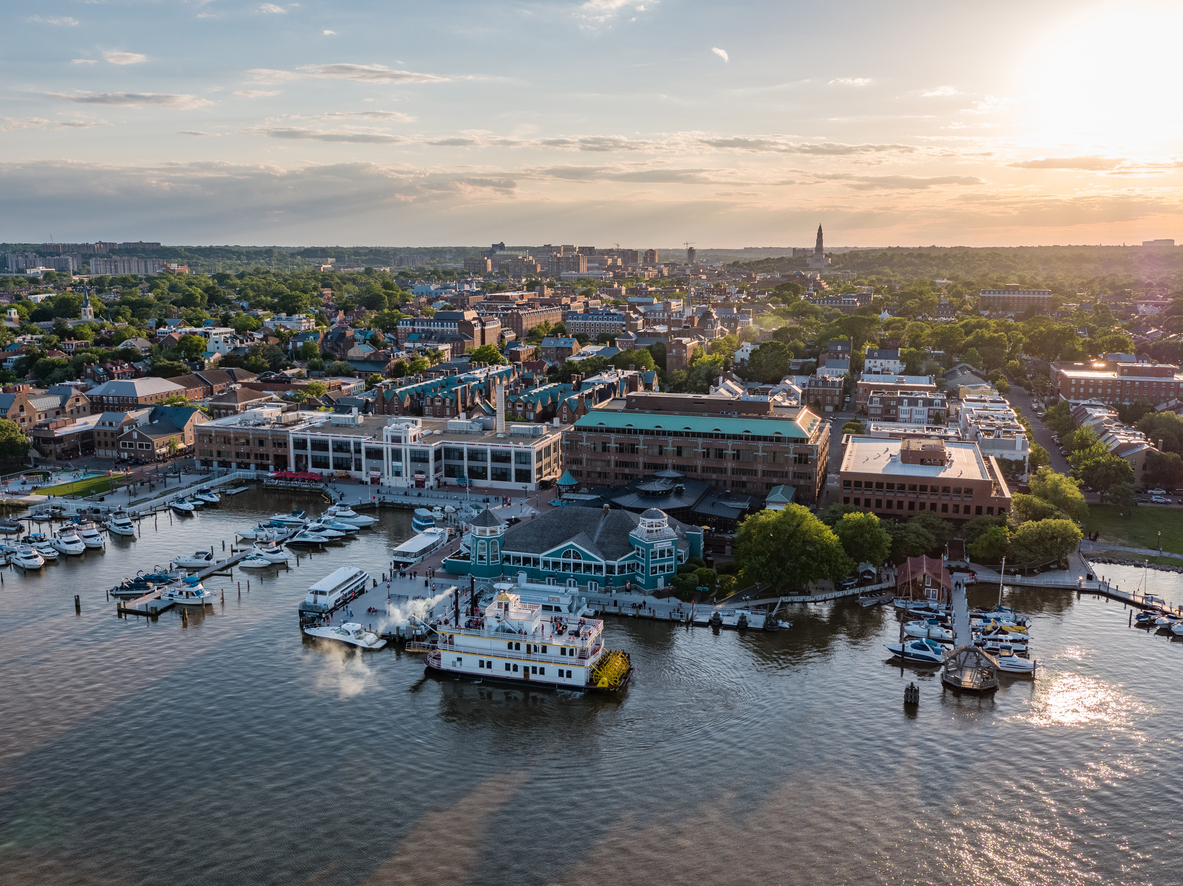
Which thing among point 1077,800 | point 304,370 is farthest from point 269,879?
point 304,370

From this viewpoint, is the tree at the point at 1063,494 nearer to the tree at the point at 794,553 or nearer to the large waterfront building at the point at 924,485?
the large waterfront building at the point at 924,485

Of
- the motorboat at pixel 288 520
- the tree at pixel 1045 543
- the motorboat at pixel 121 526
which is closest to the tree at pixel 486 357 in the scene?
the motorboat at pixel 288 520

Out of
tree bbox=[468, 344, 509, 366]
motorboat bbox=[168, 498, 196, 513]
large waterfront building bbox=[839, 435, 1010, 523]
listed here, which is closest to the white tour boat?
large waterfront building bbox=[839, 435, 1010, 523]

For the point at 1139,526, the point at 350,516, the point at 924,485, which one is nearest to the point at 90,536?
the point at 350,516

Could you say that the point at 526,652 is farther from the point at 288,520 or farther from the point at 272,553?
the point at 288,520

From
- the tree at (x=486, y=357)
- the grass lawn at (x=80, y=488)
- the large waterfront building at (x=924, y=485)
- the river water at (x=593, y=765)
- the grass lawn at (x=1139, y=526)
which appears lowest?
the river water at (x=593, y=765)

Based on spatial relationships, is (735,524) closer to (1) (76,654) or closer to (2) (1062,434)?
(1) (76,654)
